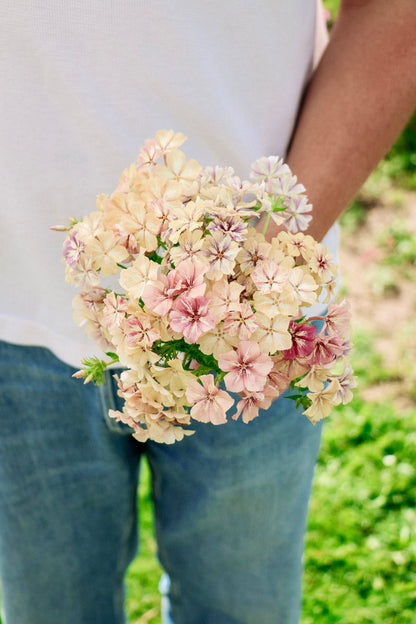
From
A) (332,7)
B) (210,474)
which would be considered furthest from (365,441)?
(332,7)

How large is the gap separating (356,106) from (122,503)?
99cm

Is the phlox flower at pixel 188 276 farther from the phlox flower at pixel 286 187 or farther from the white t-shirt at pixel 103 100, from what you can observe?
the white t-shirt at pixel 103 100

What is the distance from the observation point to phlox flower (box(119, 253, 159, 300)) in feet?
2.42

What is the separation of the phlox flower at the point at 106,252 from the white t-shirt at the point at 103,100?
316 millimetres

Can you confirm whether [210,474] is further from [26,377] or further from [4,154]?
[4,154]

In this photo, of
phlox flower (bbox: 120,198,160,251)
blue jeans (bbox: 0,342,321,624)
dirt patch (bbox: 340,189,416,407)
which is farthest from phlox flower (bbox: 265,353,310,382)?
dirt patch (bbox: 340,189,416,407)

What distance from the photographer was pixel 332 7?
194 inches

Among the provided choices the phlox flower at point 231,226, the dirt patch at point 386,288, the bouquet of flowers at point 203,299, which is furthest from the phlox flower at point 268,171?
the dirt patch at point 386,288

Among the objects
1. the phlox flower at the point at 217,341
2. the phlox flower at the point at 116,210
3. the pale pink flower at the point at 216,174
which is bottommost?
the phlox flower at the point at 217,341

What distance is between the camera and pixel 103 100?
3.37 ft

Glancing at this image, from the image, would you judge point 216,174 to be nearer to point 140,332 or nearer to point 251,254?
point 251,254

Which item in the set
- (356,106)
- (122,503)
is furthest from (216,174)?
(122,503)

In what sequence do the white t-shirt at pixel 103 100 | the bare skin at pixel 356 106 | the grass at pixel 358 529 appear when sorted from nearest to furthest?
1. the white t-shirt at pixel 103 100
2. the bare skin at pixel 356 106
3. the grass at pixel 358 529

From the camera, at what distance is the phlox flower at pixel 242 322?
28.2 inches
